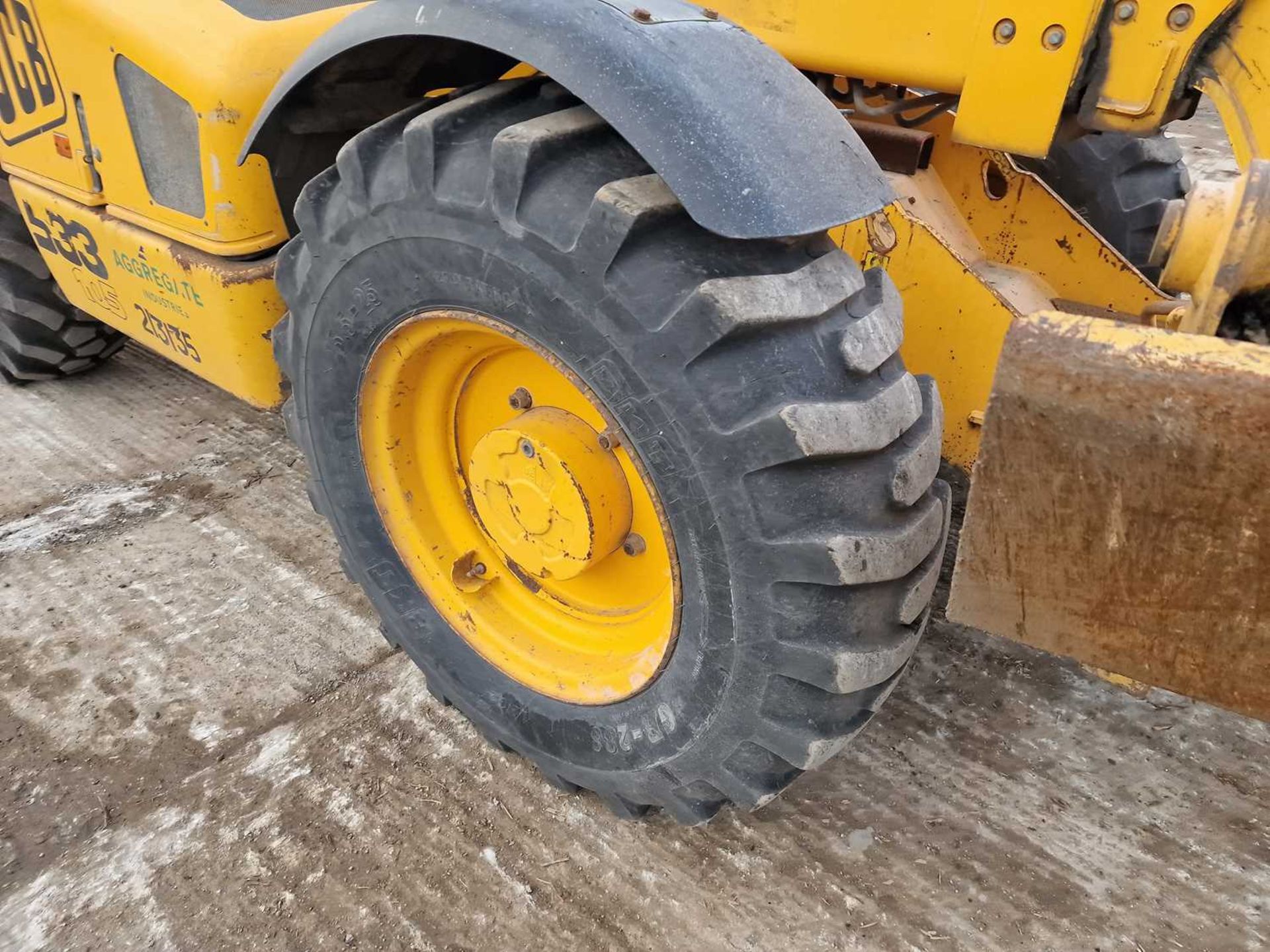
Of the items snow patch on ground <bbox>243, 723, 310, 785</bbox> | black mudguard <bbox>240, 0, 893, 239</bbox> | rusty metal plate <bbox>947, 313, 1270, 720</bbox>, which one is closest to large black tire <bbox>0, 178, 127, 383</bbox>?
snow patch on ground <bbox>243, 723, 310, 785</bbox>

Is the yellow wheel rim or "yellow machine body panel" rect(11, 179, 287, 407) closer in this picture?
the yellow wheel rim

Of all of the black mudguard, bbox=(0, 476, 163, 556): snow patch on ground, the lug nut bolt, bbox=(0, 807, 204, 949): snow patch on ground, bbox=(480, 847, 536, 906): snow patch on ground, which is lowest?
bbox=(0, 807, 204, 949): snow patch on ground

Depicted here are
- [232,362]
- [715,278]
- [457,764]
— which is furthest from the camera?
[232,362]

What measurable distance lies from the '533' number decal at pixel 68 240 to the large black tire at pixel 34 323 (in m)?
0.47

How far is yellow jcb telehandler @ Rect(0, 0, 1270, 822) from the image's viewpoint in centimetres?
110

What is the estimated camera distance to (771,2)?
1.85 meters

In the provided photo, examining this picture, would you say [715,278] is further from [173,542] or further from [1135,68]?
[173,542]

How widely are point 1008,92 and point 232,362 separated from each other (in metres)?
1.82

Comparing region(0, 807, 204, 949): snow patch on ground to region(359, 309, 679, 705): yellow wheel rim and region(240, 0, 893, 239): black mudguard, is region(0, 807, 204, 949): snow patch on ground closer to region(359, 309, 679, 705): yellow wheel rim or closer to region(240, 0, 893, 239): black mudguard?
region(359, 309, 679, 705): yellow wheel rim

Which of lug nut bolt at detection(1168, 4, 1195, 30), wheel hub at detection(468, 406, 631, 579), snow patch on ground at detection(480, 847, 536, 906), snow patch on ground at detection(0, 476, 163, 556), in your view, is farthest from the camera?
snow patch on ground at detection(0, 476, 163, 556)

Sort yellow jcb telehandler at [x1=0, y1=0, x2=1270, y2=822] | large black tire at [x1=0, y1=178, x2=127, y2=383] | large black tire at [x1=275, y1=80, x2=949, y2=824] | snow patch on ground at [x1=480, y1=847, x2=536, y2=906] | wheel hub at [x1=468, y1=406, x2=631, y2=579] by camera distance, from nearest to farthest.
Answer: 1. yellow jcb telehandler at [x1=0, y1=0, x2=1270, y2=822]
2. large black tire at [x1=275, y1=80, x2=949, y2=824]
3. wheel hub at [x1=468, y1=406, x2=631, y2=579]
4. snow patch on ground at [x1=480, y1=847, x2=536, y2=906]
5. large black tire at [x1=0, y1=178, x2=127, y2=383]

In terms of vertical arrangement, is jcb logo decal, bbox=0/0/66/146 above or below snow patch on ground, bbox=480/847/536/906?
above

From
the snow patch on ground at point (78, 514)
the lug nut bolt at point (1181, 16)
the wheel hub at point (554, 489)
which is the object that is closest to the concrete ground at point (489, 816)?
the snow patch on ground at point (78, 514)

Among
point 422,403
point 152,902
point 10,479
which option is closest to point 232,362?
point 422,403
